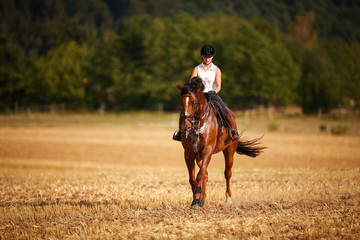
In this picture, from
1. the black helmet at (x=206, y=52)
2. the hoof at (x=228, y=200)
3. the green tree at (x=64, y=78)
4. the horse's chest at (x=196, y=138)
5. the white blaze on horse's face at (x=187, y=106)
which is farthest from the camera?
the green tree at (x=64, y=78)

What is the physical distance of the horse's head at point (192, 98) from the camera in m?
7.46

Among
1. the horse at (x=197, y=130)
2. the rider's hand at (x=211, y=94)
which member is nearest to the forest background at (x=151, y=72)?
the rider's hand at (x=211, y=94)

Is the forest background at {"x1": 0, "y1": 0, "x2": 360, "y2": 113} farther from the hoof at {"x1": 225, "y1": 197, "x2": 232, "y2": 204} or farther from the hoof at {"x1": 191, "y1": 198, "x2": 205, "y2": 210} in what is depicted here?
the hoof at {"x1": 191, "y1": 198, "x2": 205, "y2": 210}

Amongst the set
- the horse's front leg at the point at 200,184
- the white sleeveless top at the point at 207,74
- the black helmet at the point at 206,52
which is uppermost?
the black helmet at the point at 206,52

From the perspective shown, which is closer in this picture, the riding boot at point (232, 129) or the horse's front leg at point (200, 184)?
the horse's front leg at point (200, 184)

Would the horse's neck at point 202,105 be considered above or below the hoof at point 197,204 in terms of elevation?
above

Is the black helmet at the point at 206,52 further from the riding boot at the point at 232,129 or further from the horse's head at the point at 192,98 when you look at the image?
the riding boot at the point at 232,129

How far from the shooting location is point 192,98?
7.58 m

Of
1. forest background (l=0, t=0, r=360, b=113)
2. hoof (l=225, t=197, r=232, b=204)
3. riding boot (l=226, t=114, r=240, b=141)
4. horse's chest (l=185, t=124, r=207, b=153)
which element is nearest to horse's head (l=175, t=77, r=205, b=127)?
horse's chest (l=185, t=124, r=207, b=153)

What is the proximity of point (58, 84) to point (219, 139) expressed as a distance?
218 ft

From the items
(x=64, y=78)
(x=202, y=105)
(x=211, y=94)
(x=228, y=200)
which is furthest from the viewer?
(x=64, y=78)

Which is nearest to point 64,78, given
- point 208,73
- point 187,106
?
point 208,73

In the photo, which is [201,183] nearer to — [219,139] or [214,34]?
[219,139]

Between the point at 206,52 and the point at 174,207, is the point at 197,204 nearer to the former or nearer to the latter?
the point at 174,207
